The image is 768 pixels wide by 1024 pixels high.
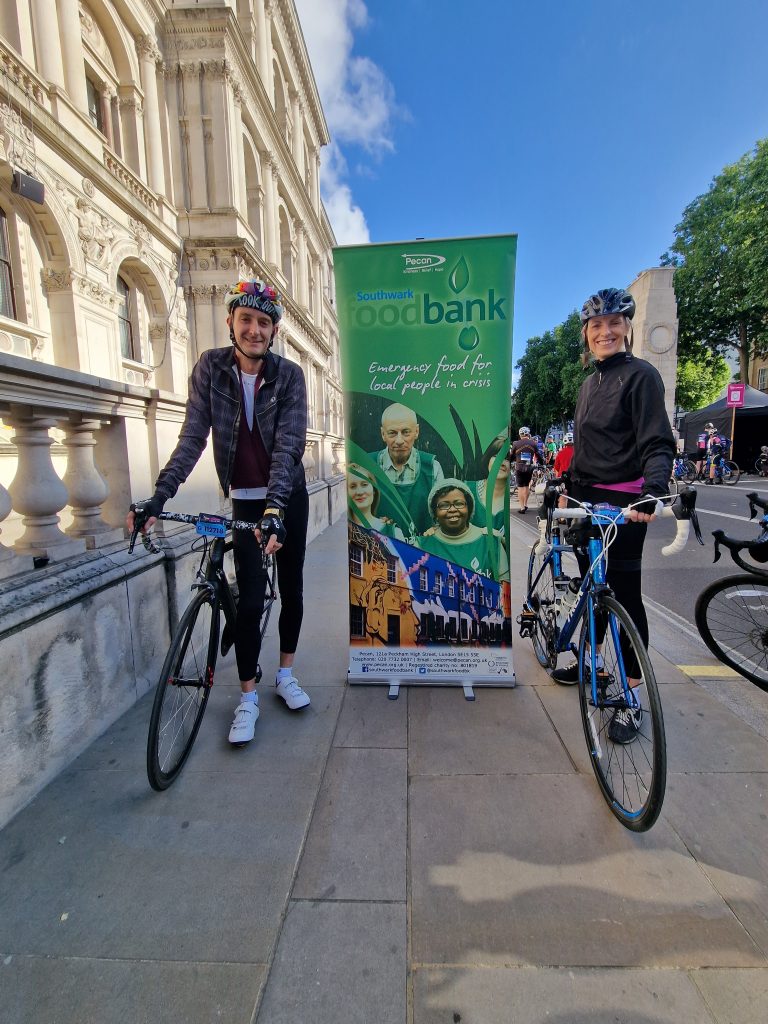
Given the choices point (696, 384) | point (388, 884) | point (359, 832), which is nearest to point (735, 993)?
point (388, 884)

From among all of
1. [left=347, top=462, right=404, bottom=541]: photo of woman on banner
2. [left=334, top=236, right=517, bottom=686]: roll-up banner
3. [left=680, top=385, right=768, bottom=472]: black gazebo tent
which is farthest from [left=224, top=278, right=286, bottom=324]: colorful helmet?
[left=680, top=385, right=768, bottom=472]: black gazebo tent

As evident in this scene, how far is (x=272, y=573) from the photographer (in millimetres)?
2709

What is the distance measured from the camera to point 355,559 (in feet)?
9.34

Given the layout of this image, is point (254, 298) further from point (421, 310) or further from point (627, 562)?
point (627, 562)

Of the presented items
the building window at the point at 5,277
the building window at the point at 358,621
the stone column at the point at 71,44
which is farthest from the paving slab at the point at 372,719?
the stone column at the point at 71,44

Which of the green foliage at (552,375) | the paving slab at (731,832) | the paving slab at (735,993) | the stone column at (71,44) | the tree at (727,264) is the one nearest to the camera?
the paving slab at (735,993)

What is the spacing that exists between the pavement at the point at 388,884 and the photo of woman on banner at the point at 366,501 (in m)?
1.07

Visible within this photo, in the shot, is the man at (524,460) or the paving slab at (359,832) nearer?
the paving slab at (359,832)

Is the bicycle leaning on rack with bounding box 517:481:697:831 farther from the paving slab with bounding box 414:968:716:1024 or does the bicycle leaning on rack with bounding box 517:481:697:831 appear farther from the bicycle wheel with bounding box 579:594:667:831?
the paving slab with bounding box 414:968:716:1024

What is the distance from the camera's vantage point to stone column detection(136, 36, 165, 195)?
44.0ft

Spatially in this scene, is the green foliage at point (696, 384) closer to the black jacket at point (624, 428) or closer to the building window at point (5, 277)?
the building window at point (5, 277)

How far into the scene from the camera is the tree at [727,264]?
77.4 ft

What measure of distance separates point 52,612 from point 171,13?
2003 centimetres

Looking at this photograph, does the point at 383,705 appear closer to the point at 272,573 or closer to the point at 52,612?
the point at 272,573
